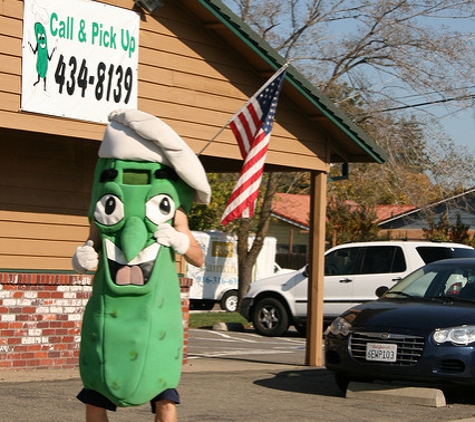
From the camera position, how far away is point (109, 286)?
199 inches

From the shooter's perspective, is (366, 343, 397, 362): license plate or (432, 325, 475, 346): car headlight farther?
(366, 343, 397, 362): license plate

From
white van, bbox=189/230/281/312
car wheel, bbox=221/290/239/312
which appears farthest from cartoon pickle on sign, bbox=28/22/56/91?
car wheel, bbox=221/290/239/312

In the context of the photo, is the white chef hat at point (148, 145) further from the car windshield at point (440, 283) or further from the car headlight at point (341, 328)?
the car windshield at point (440, 283)

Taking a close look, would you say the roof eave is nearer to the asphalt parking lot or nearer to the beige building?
the beige building

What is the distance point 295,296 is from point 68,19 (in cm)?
995

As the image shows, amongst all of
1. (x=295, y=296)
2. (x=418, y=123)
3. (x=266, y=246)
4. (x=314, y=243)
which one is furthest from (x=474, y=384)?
(x=266, y=246)

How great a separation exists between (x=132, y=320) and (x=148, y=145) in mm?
935

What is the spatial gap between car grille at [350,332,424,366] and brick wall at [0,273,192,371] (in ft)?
11.1

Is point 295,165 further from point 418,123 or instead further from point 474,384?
point 418,123

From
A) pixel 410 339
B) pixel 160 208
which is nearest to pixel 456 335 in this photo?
pixel 410 339

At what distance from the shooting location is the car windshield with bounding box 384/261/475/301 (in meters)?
10.6

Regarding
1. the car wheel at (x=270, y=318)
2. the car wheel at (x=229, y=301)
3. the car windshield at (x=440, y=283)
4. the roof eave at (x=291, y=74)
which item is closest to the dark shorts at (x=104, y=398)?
the car windshield at (x=440, y=283)

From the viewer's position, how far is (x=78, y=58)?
33.4ft

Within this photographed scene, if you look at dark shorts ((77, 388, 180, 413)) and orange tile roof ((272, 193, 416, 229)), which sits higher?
orange tile roof ((272, 193, 416, 229))
